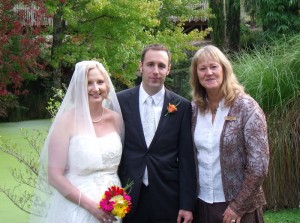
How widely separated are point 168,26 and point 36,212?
1557 cm

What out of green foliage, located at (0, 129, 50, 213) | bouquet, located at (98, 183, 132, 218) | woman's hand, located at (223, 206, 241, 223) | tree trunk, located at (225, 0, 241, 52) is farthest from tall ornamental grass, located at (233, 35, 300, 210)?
tree trunk, located at (225, 0, 241, 52)

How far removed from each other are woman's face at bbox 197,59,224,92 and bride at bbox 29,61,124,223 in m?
0.65

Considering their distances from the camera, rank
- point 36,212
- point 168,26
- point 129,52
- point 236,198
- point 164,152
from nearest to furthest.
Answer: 1. point 236,198
2. point 164,152
3. point 36,212
4. point 129,52
5. point 168,26

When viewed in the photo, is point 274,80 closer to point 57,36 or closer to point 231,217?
point 231,217

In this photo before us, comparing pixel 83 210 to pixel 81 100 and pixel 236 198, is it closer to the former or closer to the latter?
pixel 81 100

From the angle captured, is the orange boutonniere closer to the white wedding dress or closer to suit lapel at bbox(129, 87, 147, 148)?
suit lapel at bbox(129, 87, 147, 148)

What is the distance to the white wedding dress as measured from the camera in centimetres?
360

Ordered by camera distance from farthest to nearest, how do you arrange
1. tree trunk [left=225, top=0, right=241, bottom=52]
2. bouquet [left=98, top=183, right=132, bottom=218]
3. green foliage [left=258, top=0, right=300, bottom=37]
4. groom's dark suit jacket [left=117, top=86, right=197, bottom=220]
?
1. tree trunk [left=225, top=0, right=241, bottom=52]
2. green foliage [left=258, top=0, right=300, bottom=37]
3. groom's dark suit jacket [left=117, top=86, right=197, bottom=220]
4. bouquet [left=98, top=183, right=132, bottom=218]

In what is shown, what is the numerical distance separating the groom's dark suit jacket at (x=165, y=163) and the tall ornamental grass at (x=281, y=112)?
271cm

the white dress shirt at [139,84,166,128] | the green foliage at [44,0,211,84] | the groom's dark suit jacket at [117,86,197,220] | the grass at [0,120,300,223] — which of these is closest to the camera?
the groom's dark suit jacket at [117,86,197,220]

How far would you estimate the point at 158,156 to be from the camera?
382cm

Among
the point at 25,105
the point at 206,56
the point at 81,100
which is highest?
the point at 206,56

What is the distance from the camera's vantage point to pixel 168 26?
1939 cm

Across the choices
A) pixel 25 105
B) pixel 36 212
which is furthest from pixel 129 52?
pixel 36 212
